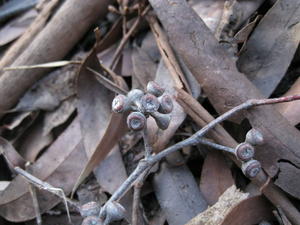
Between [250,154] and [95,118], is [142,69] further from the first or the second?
[250,154]

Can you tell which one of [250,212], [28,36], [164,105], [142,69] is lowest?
[250,212]

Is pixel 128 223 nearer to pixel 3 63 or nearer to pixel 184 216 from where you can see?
pixel 184 216

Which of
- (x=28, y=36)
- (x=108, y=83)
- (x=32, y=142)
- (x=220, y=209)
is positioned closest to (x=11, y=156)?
(x=32, y=142)

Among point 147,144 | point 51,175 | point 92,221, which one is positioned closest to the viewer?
point 92,221

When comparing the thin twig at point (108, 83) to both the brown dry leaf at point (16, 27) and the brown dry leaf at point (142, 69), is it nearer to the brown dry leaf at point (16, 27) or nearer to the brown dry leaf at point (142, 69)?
the brown dry leaf at point (142, 69)

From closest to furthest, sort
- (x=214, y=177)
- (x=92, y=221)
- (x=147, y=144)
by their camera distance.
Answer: (x=92, y=221), (x=147, y=144), (x=214, y=177)
